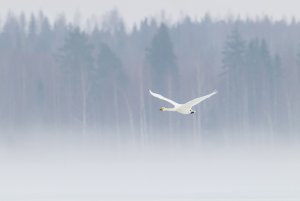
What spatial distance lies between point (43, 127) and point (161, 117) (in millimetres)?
5423

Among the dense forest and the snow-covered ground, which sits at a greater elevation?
the dense forest

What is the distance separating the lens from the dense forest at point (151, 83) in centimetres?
6575

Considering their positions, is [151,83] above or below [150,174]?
above

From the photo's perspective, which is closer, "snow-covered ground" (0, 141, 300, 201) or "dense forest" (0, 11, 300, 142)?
"snow-covered ground" (0, 141, 300, 201)

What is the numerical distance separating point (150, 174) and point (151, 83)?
955 inches

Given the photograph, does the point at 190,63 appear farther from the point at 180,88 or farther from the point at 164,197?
the point at 164,197

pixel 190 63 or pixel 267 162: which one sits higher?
pixel 190 63

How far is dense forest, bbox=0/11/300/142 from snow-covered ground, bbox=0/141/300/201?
4.19 m

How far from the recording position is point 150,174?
44062 millimetres

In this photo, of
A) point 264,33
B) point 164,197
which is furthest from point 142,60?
point 164,197

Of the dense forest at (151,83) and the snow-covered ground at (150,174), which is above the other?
the dense forest at (151,83)

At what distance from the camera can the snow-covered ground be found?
113 ft

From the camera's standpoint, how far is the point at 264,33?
7738 cm

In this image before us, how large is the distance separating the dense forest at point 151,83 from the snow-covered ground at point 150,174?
4.19m
